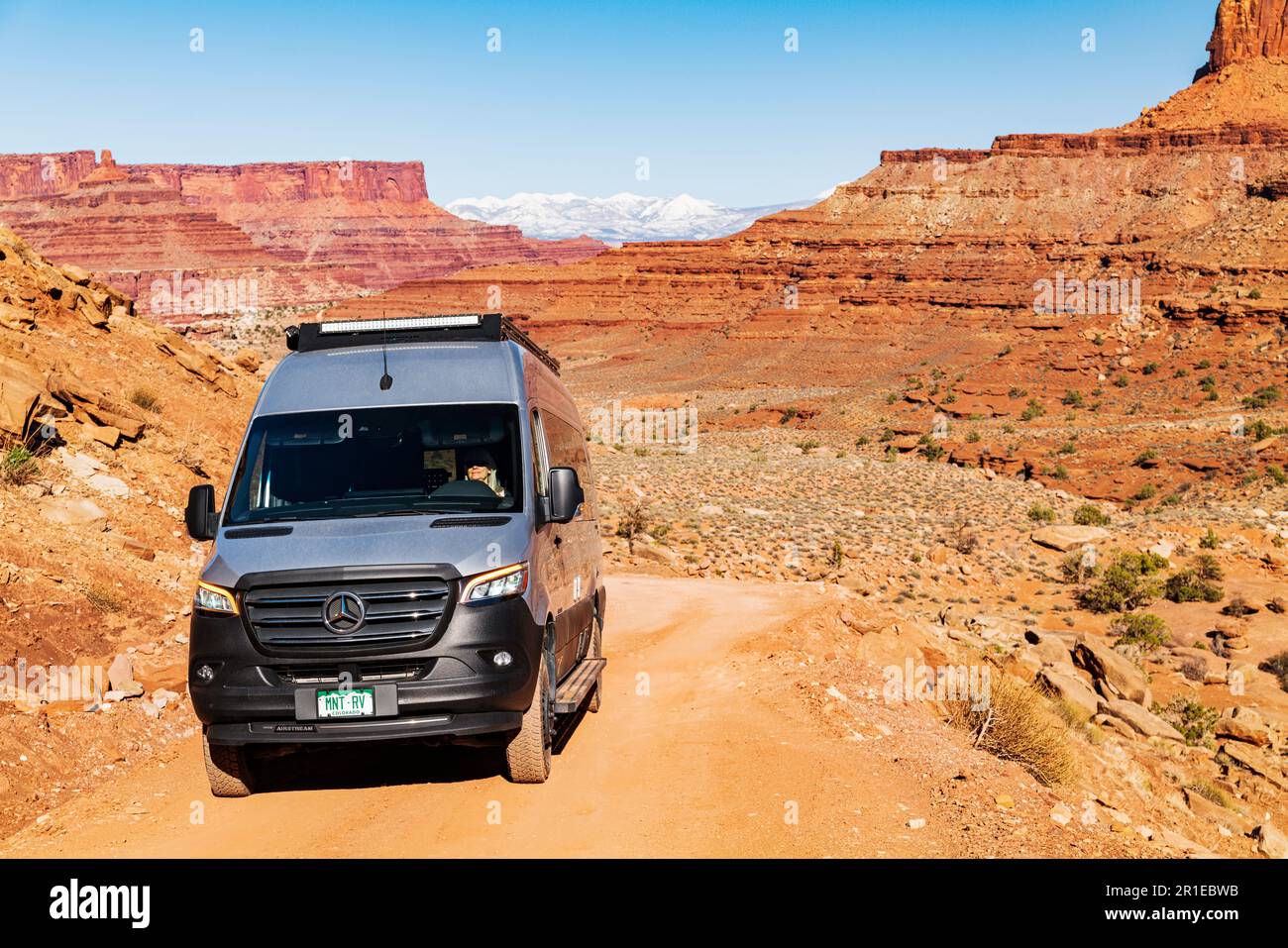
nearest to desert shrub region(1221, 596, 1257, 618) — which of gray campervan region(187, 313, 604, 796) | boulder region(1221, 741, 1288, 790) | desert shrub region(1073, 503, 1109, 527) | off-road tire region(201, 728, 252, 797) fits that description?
desert shrub region(1073, 503, 1109, 527)

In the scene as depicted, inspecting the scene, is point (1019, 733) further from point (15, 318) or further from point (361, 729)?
point (15, 318)

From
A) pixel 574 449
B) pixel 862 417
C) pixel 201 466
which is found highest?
pixel 574 449

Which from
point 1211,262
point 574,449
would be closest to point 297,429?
point 574,449

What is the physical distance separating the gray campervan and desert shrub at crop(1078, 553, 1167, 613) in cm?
1745

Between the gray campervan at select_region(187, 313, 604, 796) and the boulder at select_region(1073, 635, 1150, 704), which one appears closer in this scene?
the gray campervan at select_region(187, 313, 604, 796)

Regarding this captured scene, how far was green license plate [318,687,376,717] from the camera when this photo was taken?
6.38 meters

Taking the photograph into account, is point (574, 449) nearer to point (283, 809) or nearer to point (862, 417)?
point (283, 809)

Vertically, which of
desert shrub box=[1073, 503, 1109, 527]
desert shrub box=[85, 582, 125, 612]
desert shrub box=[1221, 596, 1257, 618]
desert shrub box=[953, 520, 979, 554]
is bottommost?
desert shrub box=[1073, 503, 1109, 527]

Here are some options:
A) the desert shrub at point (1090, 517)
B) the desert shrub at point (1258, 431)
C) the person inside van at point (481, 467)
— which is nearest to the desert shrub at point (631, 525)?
the desert shrub at point (1090, 517)

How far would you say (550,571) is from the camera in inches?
299

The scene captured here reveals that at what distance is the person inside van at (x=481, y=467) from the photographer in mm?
7485

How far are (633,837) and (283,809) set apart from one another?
2.25m

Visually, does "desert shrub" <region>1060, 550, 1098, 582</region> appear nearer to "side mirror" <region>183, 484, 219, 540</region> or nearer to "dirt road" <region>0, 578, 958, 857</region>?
"dirt road" <region>0, 578, 958, 857</region>

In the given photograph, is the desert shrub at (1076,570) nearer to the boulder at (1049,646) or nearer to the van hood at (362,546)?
the boulder at (1049,646)
